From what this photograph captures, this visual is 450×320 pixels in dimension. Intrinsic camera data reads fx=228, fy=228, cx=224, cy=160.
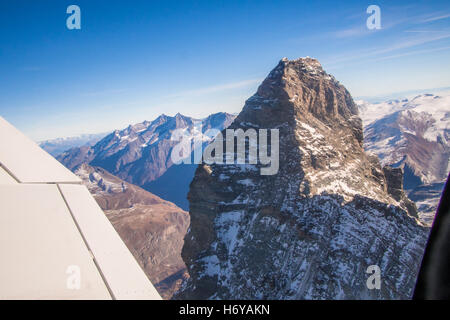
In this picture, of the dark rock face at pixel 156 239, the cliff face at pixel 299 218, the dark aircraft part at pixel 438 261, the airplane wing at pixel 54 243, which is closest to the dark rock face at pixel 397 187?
the cliff face at pixel 299 218

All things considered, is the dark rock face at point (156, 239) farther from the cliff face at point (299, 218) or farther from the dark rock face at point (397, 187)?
the dark rock face at point (397, 187)

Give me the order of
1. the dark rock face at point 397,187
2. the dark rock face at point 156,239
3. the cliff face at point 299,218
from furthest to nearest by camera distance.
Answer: the dark rock face at point 156,239 < the dark rock face at point 397,187 < the cliff face at point 299,218

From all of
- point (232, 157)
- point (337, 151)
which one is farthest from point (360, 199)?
point (232, 157)

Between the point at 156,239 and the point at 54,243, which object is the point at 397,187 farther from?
the point at 156,239

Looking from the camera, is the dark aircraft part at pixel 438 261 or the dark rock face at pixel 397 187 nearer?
the dark aircraft part at pixel 438 261

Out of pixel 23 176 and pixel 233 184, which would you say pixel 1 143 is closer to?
pixel 23 176

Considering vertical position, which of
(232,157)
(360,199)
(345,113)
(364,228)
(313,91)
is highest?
(313,91)
